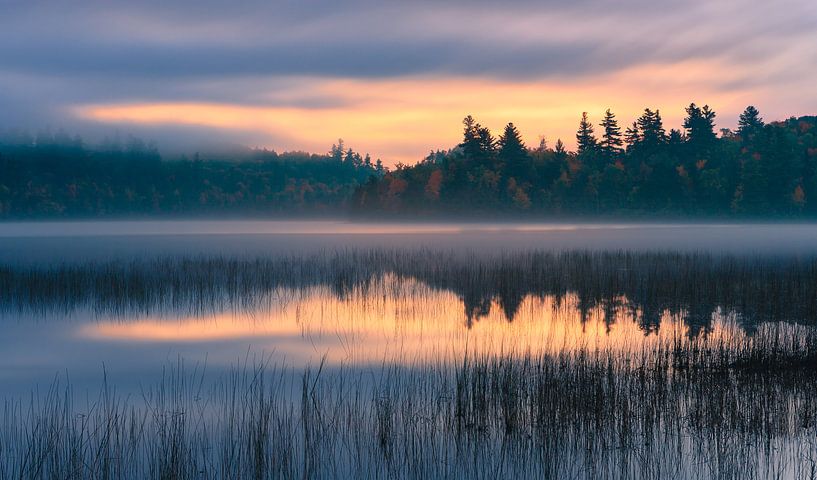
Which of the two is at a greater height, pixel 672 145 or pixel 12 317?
pixel 672 145

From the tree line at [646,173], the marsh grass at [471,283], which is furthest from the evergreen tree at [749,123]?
the marsh grass at [471,283]

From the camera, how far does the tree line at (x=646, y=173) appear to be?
105625mm

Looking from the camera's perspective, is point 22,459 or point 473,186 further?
point 473,186

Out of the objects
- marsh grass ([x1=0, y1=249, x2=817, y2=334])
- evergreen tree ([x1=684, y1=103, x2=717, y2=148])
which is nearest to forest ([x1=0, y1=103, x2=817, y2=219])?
evergreen tree ([x1=684, y1=103, x2=717, y2=148])

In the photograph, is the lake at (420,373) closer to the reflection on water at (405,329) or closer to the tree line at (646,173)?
the reflection on water at (405,329)

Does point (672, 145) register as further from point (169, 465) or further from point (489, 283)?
point (169, 465)

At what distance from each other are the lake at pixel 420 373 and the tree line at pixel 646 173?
88190 millimetres

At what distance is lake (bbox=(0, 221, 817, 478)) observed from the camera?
25.4ft

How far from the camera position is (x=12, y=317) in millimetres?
18516

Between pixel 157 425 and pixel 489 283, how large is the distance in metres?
15.8

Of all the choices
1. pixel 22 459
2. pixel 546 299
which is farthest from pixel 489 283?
pixel 22 459

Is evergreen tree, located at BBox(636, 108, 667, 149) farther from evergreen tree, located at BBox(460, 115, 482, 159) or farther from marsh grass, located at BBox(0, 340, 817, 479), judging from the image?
marsh grass, located at BBox(0, 340, 817, 479)

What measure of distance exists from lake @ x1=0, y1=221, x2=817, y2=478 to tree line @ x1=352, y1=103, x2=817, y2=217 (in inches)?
3472

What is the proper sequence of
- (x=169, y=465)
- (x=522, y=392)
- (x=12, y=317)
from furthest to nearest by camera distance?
(x=12, y=317), (x=522, y=392), (x=169, y=465)
